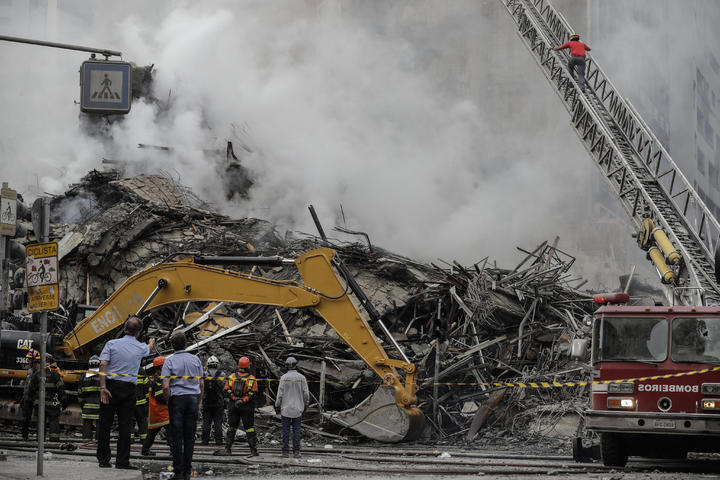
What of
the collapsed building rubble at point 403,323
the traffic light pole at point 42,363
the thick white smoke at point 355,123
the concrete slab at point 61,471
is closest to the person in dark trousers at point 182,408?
the concrete slab at point 61,471

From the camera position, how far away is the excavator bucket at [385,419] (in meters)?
15.0

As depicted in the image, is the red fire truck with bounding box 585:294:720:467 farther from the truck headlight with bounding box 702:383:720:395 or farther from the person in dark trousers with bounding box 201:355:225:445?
the person in dark trousers with bounding box 201:355:225:445

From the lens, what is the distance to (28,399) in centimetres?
1516

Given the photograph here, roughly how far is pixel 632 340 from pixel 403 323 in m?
9.09

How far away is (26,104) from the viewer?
1897 inches

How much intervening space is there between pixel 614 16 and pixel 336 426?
28.1m

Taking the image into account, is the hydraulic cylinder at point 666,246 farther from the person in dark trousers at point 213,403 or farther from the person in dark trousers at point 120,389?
the person in dark trousers at point 120,389

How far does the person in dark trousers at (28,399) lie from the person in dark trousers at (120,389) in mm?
5356

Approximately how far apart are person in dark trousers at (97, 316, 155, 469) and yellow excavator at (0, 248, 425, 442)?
4.55m

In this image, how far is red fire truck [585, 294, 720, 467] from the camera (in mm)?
11172

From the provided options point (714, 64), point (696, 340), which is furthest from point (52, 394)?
point (714, 64)

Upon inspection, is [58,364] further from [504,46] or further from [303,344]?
[504,46]

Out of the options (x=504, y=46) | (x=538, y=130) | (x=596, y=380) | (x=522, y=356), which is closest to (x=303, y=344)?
(x=522, y=356)

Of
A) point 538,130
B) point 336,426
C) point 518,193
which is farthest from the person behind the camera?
point 538,130
